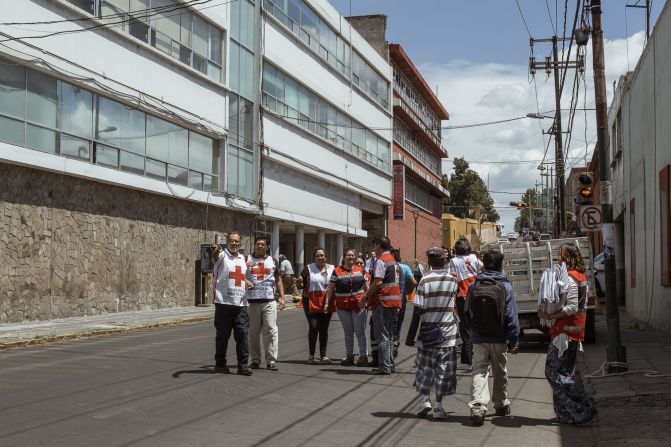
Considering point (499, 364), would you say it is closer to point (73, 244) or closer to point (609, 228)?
point (609, 228)

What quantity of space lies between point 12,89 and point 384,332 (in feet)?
42.3

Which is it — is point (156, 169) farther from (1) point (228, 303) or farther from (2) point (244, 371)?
(2) point (244, 371)

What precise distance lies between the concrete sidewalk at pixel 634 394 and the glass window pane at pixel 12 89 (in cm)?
1405

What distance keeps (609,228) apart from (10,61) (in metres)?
14.7

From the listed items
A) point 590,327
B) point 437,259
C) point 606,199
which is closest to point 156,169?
point 590,327

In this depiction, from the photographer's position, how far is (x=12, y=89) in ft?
64.3

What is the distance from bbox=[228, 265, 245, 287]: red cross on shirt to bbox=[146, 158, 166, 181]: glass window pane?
1574 centimetres

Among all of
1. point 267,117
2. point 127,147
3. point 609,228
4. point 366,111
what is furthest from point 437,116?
point 609,228

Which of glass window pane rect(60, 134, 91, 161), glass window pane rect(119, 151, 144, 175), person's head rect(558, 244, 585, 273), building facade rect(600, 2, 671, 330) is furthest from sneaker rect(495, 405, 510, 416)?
glass window pane rect(119, 151, 144, 175)

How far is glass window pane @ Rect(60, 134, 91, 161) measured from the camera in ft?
71.1

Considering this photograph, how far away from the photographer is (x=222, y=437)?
6.92m

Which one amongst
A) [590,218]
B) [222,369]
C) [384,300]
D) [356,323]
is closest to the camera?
[222,369]

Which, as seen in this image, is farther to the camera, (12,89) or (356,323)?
(12,89)

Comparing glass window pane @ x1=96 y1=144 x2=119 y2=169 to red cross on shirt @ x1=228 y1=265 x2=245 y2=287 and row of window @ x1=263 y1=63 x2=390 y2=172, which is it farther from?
red cross on shirt @ x1=228 y1=265 x2=245 y2=287
